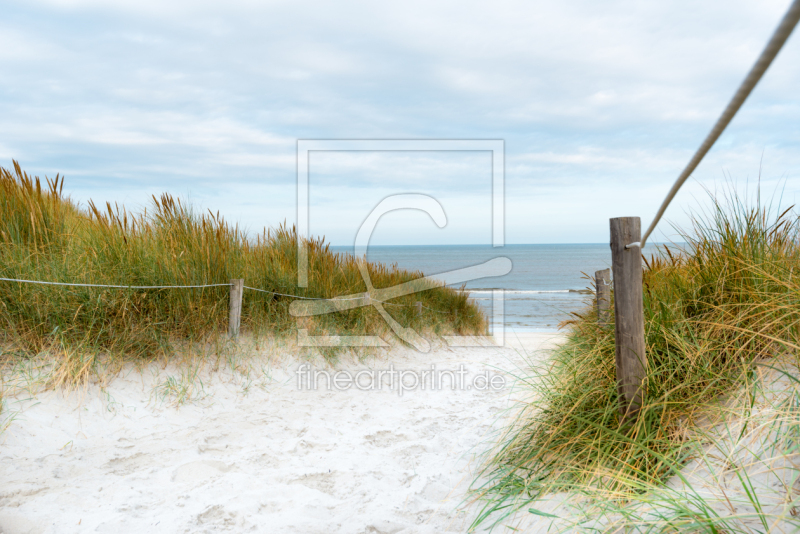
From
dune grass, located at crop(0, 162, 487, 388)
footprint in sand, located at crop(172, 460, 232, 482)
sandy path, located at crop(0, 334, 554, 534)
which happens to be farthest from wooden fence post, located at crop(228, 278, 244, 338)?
footprint in sand, located at crop(172, 460, 232, 482)

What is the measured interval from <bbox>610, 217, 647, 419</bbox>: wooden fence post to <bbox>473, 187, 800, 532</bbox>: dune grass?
0.07m

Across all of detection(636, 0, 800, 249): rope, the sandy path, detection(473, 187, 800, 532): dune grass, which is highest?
detection(636, 0, 800, 249): rope

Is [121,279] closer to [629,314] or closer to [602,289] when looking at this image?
[629,314]

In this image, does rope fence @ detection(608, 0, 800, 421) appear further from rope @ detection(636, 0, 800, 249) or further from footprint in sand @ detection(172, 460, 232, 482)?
footprint in sand @ detection(172, 460, 232, 482)

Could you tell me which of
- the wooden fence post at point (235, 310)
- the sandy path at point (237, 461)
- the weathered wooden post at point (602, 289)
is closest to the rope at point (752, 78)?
the sandy path at point (237, 461)

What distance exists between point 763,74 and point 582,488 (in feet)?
5.76

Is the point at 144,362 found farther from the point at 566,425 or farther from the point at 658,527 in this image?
the point at 658,527

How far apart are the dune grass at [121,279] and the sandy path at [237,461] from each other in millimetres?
410

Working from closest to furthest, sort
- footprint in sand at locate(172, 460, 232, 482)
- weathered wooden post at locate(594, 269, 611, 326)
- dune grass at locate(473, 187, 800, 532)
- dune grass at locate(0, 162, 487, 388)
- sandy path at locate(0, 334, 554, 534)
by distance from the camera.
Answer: dune grass at locate(473, 187, 800, 532)
sandy path at locate(0, 334, 554, 534)
footprint in sand at locate(172, 460, 232, 482)
dune grass at locate(0, 162, 487, 388)
weathered wooden post at locate(594, 269, 611, 326)

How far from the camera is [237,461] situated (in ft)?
9.90

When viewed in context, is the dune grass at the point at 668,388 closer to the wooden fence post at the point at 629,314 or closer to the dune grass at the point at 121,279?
the wooden fence post at the point at 629,314

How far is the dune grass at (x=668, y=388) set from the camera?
79.3 inches

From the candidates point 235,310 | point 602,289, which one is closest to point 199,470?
point 235,310

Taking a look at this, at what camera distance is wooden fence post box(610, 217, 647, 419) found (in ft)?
7.61
